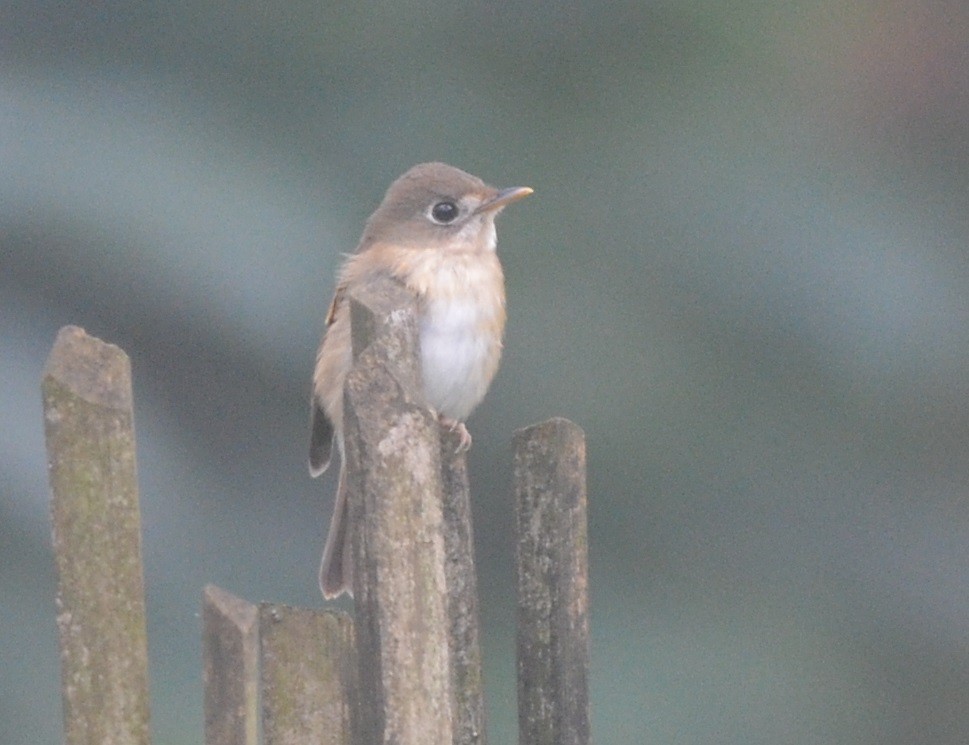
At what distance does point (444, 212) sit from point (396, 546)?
2531 mm

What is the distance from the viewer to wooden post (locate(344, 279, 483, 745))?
7.43ft

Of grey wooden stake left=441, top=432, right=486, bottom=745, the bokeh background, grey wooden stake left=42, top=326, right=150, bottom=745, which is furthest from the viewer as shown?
the bokeh background

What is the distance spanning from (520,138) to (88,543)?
2846 mm

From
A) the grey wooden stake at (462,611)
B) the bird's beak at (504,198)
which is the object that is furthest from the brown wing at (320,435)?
the grey wooden stake at (462,611)

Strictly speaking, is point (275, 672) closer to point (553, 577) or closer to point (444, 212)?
point (553, 577)

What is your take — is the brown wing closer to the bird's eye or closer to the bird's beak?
the bird's eye

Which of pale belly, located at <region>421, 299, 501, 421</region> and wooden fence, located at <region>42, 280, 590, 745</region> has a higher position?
pale belly, located at <region>421, 299, 501, 421</region>

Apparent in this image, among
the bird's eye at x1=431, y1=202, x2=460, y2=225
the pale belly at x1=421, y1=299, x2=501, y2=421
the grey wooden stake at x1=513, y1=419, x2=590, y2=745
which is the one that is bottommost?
the grey wooden stake at x1=513, y1=419, x2=590, y2=745

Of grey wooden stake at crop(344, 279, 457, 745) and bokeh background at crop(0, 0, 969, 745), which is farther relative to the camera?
bokeh background at crop(0, 0, 969, 745)

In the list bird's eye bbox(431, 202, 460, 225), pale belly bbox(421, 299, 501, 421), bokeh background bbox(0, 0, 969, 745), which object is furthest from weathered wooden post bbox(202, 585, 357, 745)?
bird's eye bbox(431, 202, 460, 225)

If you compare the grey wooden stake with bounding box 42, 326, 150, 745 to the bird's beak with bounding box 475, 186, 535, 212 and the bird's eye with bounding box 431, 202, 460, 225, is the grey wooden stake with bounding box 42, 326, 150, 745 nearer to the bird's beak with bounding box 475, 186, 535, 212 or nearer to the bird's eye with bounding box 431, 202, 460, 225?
the bird's beak with bounding box 475, 186, 535, 212

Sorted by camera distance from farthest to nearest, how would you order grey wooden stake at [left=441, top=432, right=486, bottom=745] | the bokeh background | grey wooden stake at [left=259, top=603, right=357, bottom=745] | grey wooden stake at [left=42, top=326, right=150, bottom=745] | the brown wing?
the bokeh background
the brown wing
grey wooden stake at [left=441, top=432, right=486, bottom=745]
grey wooden stake at [left=259, top=603, right=357, bottom=745]
grey wooden stake at [left=42, top=326, right=150, bottom=745]

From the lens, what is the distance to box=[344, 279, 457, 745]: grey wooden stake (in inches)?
89.2

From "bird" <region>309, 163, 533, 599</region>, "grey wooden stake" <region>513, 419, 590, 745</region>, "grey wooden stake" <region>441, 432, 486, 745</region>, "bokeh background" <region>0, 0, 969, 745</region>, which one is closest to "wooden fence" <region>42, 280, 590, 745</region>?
"grey wooden stake" <region>441, 432, 486, 745</region>
